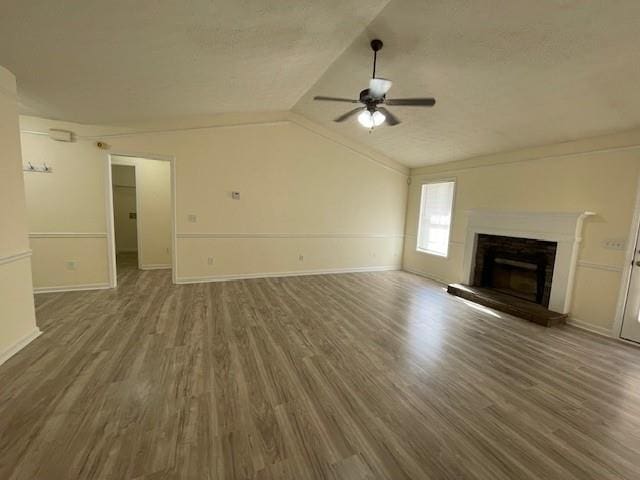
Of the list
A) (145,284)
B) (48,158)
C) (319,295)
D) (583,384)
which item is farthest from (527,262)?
(48,158)

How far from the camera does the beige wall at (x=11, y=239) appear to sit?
7.70ft

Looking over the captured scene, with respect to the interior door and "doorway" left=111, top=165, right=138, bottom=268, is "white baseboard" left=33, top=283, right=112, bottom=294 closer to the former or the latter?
"doorway" left=111, top=165, right=138, bottom=268

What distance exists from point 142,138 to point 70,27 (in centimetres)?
276

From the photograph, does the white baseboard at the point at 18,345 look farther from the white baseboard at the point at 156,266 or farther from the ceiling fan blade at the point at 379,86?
the ceiling fan blade at the point at 379,86

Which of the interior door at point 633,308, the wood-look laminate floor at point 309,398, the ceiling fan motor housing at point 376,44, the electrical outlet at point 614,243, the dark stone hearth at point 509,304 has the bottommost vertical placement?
the wood-look laminate floor at point 309,398

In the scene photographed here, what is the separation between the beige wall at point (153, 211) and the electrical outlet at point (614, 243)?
7.14m

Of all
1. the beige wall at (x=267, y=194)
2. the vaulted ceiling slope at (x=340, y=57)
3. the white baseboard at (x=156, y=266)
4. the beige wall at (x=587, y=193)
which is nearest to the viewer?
the vaulted ceiling slope at (x=340, y=57)

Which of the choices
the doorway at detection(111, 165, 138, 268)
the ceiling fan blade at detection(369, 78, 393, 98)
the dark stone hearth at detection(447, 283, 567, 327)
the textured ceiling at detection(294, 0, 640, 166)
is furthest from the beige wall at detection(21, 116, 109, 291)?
the dark stone hearth at detection(447, 283, 567, 327)

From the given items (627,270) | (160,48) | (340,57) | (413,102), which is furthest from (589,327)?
(160,48)

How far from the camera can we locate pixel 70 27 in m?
1.88

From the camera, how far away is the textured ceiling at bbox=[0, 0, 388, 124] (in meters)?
1.85

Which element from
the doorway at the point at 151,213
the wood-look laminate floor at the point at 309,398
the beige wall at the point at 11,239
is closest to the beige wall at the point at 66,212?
the wood-look laminate floor at the point at 309,398

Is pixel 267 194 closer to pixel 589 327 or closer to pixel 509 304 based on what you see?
pixel 509 304

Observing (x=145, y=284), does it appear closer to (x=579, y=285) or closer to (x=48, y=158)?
(x=48, y=158)
